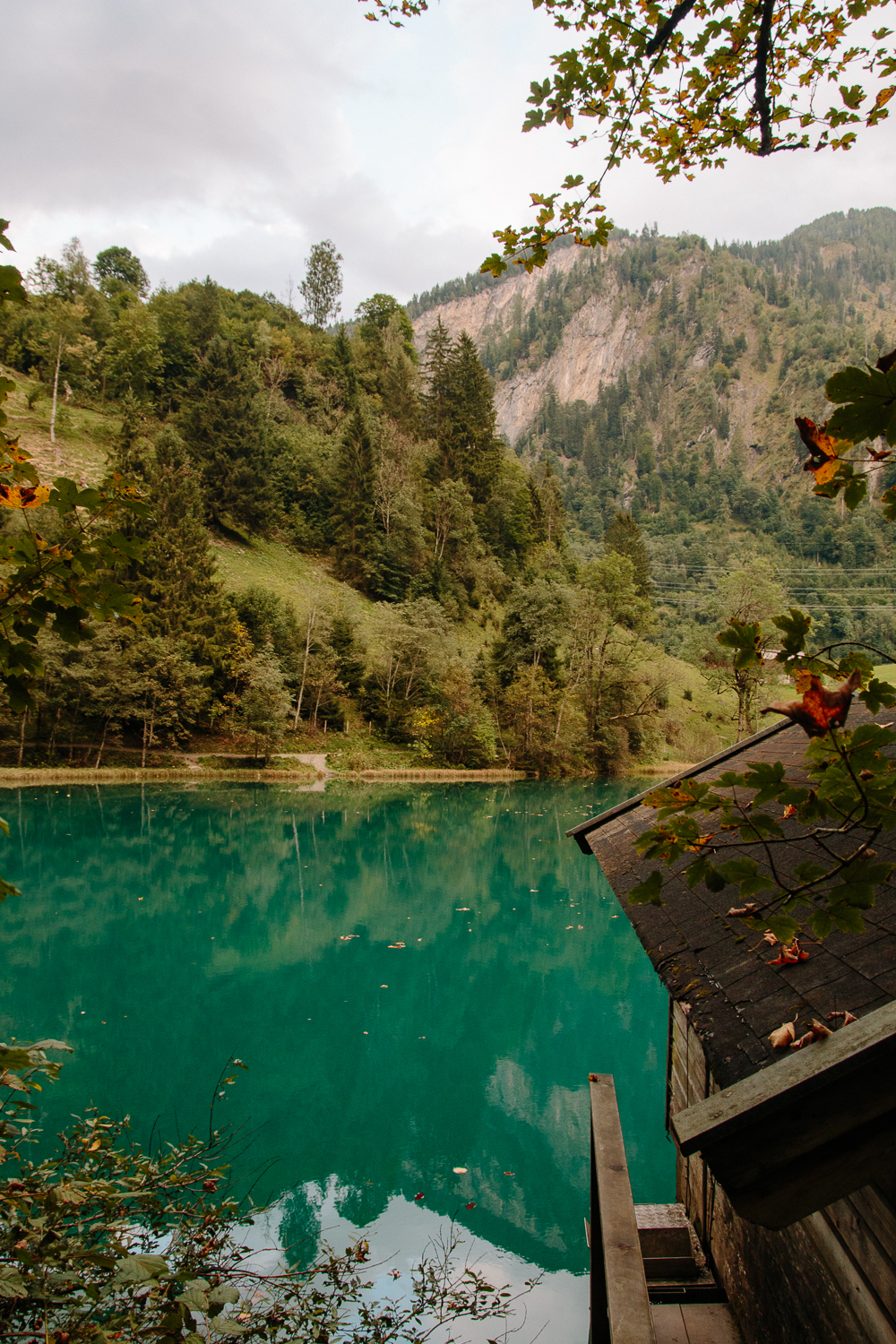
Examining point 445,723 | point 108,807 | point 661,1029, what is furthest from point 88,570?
point 445,723

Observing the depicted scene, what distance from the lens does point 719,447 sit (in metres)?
101

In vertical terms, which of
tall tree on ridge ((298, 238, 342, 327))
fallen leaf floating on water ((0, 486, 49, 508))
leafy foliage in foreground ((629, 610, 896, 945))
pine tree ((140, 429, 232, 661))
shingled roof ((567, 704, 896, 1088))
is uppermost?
tall tree on ridge ((298, 238, 342, 327))

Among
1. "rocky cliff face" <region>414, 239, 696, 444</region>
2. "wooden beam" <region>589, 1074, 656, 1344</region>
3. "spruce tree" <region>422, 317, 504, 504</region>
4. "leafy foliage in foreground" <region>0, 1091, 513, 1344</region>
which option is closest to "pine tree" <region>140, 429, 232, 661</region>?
"spruce tree" <region>422, 317, 504, 504</region>

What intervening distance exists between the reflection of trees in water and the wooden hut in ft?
8.57

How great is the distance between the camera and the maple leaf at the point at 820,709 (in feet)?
3.29

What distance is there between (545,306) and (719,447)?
62257 millimetres

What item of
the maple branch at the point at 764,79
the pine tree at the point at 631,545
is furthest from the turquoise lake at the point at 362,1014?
the pine tree at the point at 631,545

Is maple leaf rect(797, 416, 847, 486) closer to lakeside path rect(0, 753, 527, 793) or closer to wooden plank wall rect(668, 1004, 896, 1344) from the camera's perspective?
wooden plank wall rect(668, 1004, 896, 1344)

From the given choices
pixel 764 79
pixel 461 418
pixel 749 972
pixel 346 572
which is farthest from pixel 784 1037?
pixel 461 418

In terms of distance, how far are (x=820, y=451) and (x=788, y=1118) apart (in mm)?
1056

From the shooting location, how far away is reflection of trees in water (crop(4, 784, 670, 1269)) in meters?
5.96

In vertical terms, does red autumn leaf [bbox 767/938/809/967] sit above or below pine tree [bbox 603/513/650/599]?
→ below

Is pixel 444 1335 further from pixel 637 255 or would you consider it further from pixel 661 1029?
pixel 637 255

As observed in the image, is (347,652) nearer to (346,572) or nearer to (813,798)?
(346,572)
